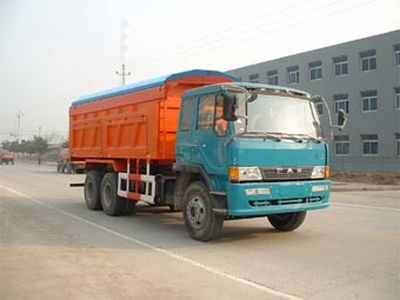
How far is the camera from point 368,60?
45.4 meters

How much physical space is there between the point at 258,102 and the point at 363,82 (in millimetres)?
38320

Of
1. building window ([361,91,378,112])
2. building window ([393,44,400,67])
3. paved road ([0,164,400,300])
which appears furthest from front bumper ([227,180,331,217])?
building window ([361,91,378,112])

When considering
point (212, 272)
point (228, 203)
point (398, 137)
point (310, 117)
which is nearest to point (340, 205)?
point (310, 117)

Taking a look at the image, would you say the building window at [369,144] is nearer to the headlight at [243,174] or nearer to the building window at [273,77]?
the building window at [273,77]

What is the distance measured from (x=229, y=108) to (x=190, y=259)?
2.50 metres

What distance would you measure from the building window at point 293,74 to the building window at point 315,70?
72.6 inches

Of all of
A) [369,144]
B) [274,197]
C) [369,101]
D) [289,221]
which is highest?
[369,101]

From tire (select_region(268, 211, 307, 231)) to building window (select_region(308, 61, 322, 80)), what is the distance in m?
40.9

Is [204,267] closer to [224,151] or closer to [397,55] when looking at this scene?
[224,151]

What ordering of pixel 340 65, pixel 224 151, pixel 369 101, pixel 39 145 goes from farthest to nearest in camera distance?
1. pixel 39 145
2. pixel 340 65
3. pixel 369 101
4. pixel 224 151

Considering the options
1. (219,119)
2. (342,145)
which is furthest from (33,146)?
(219,119)

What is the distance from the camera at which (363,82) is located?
45.7 metres

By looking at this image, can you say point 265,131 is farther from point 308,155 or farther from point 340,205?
point 340,205

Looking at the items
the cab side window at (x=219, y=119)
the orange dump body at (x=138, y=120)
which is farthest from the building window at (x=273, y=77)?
the cab side window at (x=219, y=119)
